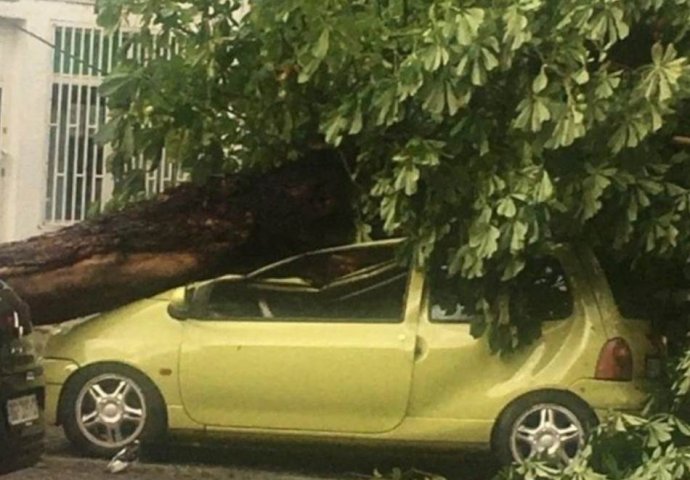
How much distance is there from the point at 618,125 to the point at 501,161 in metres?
0.76

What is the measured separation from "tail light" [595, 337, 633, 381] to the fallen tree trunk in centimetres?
199

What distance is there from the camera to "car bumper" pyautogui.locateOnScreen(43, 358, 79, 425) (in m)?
9.80

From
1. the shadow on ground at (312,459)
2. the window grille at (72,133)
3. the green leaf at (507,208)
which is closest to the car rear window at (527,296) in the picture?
the shadow on ground at (312,459)

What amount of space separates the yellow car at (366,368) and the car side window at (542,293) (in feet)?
0.04

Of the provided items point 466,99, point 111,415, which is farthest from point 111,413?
point 466,99

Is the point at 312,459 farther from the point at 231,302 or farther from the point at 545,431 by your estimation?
the point at 545,431

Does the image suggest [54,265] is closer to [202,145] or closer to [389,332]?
[202,145]

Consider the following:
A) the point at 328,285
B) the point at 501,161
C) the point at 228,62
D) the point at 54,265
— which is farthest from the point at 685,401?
the point at 54,265

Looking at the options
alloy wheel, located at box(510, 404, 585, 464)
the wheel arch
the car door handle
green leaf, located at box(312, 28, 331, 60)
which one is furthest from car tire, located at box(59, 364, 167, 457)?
green leaf, located at box(312, 28, 331, 60)

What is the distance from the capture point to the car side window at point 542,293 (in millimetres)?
9359

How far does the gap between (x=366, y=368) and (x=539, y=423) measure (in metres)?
1.12

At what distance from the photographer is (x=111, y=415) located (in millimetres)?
9773

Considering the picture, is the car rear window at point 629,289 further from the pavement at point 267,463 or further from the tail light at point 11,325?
the tail light at point 11,325

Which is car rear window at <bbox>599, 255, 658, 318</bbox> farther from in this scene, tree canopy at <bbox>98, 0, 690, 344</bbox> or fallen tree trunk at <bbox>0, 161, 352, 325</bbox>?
fallen tree trunk at <bbox>0, 161, 352, 325</bbox>
